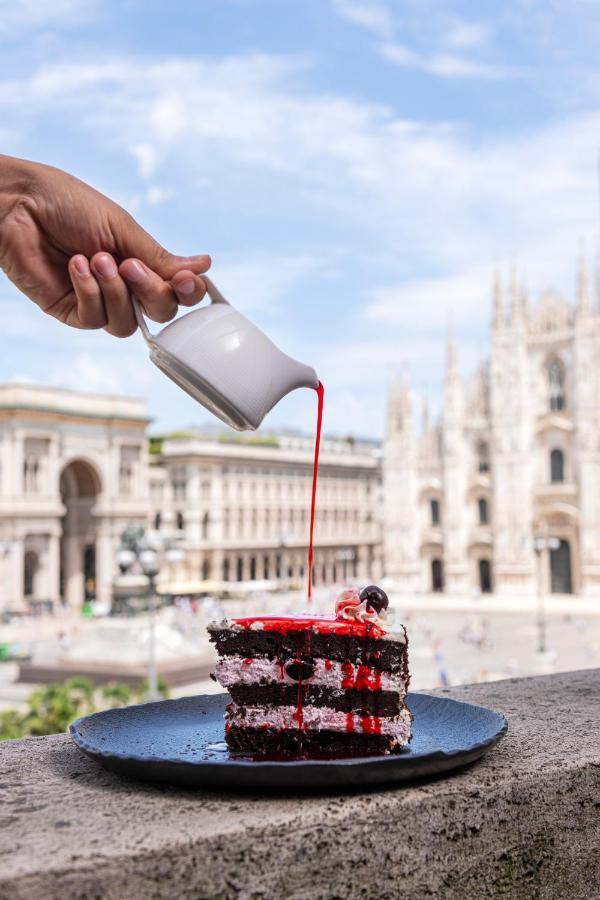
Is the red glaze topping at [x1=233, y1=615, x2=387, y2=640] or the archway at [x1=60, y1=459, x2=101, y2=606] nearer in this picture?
the red glaze topping at [x1=233, y1=615, x2=387, y2=640]

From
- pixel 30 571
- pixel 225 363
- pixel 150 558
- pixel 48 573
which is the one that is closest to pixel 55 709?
pixel 150 558

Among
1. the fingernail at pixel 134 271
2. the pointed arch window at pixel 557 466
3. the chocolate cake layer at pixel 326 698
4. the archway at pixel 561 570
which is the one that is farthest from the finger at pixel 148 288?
the pointed arch window at pixel 557 466

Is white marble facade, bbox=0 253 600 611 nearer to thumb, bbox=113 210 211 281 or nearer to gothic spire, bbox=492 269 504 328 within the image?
gothic spire, bbox=492 269 504 328

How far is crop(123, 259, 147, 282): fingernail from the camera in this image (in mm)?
2045

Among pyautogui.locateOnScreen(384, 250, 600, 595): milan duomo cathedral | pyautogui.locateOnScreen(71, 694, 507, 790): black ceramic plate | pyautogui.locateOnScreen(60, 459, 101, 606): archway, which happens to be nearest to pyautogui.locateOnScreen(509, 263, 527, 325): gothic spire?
pyautogui.locateOnScreen(384, 250, 600, 595): milan duomo cathedral

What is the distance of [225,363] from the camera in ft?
6.28

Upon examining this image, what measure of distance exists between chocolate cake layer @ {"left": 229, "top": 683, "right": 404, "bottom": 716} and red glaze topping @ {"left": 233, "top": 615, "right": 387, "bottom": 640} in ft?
0.38

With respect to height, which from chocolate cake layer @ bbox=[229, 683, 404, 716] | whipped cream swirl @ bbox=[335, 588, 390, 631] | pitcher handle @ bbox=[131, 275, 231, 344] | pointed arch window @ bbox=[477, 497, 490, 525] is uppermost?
pointed arch window @ bbox=[477, 497, 490, 525]

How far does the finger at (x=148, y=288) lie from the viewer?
2.05m

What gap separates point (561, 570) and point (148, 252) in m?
40.8

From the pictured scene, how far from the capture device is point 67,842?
1479mm

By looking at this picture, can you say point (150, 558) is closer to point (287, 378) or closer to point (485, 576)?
point (287, 378)

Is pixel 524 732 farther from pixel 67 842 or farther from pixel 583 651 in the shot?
pixel 583 651

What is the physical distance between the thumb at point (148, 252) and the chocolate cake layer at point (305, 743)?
0.96 meters
